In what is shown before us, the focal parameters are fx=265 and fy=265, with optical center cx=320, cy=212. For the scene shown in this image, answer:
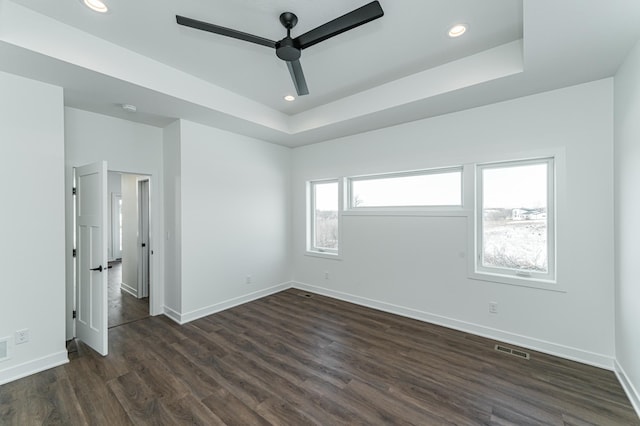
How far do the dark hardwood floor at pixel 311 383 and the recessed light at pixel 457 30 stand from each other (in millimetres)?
3060

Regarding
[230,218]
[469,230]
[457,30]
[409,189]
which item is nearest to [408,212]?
[409,189]

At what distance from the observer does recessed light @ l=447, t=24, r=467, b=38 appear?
7.34ft

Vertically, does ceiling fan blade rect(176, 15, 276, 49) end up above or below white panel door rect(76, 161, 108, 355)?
above

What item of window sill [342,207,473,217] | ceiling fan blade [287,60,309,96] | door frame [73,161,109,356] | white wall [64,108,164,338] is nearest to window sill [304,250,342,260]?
window sill [342,207,473,217]

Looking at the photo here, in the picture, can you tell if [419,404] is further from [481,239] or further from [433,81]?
[433,81]

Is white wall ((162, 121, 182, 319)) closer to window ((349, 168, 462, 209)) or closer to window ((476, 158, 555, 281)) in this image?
window ((349, 168, 462, 209))

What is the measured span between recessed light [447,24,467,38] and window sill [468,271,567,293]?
255cm

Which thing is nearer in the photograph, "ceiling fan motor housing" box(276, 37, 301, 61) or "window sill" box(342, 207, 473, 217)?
"ceiling fan motor housing" box(276, 37, 301, 61)

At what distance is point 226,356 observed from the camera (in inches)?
109

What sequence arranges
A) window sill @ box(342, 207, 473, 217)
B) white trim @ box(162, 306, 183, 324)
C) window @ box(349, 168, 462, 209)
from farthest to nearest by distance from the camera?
1. white trim @ box(162, 306, 183, 324)
2. window @ box(349, 168, 462, 209)
3. window sill @ box(342, 207, 473, 217)

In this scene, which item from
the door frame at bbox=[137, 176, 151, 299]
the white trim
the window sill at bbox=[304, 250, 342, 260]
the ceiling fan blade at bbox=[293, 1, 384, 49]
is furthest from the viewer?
the door frame at bbox=[137, 176, 151, 299]

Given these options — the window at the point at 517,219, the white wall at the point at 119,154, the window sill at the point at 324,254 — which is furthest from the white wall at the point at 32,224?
the window at the point at 517,219

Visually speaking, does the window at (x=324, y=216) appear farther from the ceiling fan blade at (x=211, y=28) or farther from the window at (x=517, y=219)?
the ceiling fan blade at (x=211, y=28)

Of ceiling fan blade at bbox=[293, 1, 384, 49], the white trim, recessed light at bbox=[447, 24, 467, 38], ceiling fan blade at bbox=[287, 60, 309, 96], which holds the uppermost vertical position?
recessed light at bbox=[447, 24, 467, 38]
